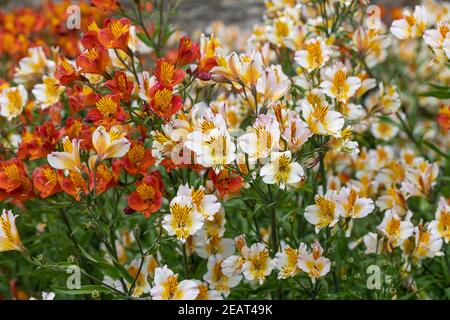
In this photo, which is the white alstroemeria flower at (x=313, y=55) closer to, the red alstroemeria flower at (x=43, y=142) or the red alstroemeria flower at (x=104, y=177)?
the red alstroemeria flower at (x=104, y=177)

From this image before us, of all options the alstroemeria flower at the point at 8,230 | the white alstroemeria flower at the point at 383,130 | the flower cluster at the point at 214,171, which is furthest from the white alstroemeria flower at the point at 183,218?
the white alstroemeria flower at the point at 383,130

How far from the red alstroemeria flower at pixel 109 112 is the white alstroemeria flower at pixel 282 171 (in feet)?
1.40

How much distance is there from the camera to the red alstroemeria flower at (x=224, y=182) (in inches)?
79.1

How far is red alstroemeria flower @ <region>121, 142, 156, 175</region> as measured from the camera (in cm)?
204

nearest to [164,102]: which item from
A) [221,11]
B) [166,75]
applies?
[166,75]

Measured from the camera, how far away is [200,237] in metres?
2.17

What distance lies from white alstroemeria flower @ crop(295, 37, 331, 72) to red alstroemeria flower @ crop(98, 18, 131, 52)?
56cm

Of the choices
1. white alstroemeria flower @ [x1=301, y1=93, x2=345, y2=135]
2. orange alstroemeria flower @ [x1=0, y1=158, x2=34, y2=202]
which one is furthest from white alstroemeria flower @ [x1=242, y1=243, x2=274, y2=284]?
orange alstroemeria flower @ [x1=0, y1=158, x2=34, y2=202]

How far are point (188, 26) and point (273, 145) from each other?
15.4 feet

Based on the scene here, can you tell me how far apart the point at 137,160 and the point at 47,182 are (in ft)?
0.90

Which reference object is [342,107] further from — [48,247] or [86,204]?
[48,247]

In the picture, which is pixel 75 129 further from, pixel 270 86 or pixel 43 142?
pixel 270 86

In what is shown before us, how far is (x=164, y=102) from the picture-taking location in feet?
6.48
